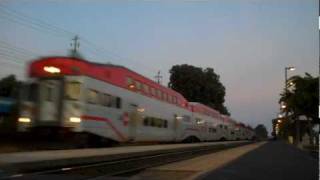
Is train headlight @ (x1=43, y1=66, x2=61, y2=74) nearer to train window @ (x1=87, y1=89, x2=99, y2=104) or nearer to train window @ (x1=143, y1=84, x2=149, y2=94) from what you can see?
train window @ (x1=87, y1=89, x2=99, y2=104)

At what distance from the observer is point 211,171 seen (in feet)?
57.6

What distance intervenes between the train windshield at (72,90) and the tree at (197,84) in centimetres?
6372

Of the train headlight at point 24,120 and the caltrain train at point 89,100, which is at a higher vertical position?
the caltrain train at point 89,100

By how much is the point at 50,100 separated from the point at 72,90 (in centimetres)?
109

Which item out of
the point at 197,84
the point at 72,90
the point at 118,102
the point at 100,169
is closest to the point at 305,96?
the point at 118,102

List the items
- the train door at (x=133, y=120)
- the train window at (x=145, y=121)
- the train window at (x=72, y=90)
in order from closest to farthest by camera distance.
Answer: the train window at (x=72, y=90), the train door at (x=133, y=120), the train window at (x=145, y=121)

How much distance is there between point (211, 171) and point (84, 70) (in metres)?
8.14

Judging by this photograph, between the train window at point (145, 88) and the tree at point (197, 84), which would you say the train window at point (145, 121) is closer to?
the train window at point (145, 88)

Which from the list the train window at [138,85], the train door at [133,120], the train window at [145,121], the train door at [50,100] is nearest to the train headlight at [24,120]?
the train door at [50,100]

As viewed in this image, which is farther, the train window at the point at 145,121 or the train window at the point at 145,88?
the train window at the point at 145,88

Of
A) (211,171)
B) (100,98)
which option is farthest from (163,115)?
(211,171)

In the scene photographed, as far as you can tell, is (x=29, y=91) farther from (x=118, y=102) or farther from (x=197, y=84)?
(x=197, y=84)

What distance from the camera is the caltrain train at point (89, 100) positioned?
898 inches

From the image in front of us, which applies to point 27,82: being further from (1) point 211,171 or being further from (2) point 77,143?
(1) point 211,171
